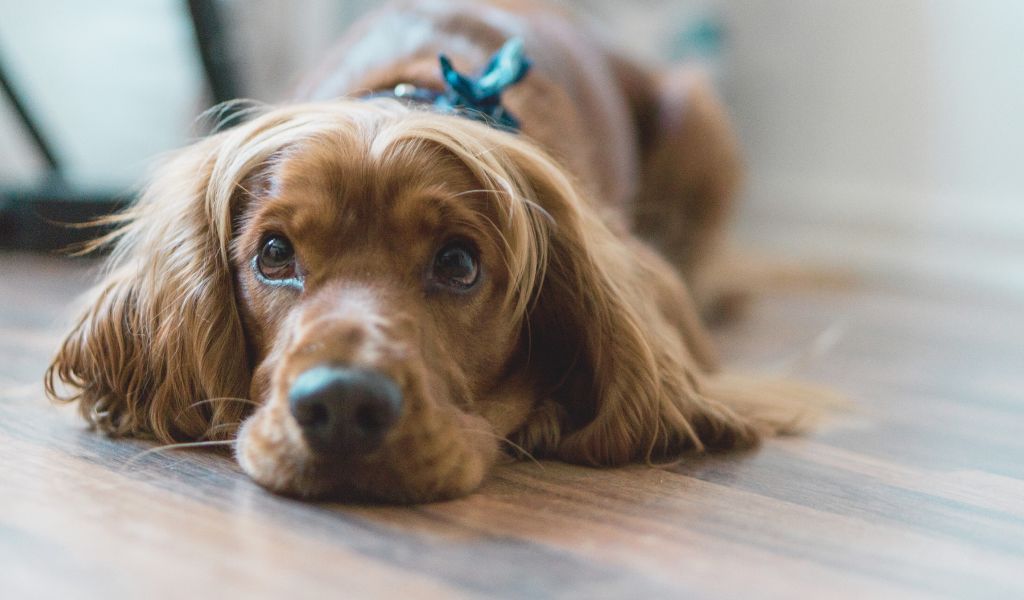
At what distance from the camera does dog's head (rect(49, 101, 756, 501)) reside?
1.65 metres

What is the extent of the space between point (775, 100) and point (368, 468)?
4526 millimetres

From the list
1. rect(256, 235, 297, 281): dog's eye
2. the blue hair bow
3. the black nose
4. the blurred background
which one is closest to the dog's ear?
rect(256, 235, 297, 281): dog's eye

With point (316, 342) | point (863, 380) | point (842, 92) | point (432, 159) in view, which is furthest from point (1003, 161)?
point (316, 342)

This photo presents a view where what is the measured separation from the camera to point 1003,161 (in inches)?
190

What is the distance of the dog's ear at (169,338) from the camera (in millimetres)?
1963

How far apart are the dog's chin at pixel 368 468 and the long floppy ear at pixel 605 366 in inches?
14.1

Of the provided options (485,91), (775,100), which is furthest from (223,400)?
(775,100)

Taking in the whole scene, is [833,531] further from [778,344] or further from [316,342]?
Result: [778,344]

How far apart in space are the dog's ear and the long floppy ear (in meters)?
0.55

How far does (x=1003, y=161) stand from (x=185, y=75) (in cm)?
345

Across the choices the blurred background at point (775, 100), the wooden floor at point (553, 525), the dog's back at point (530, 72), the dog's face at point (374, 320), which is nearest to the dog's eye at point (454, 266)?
the dog's face at point (374, 320)

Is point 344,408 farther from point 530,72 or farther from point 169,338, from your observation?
point 530,72

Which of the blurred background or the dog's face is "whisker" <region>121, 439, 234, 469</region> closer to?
the dog's face

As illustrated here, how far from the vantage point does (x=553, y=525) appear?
61.7 inches
